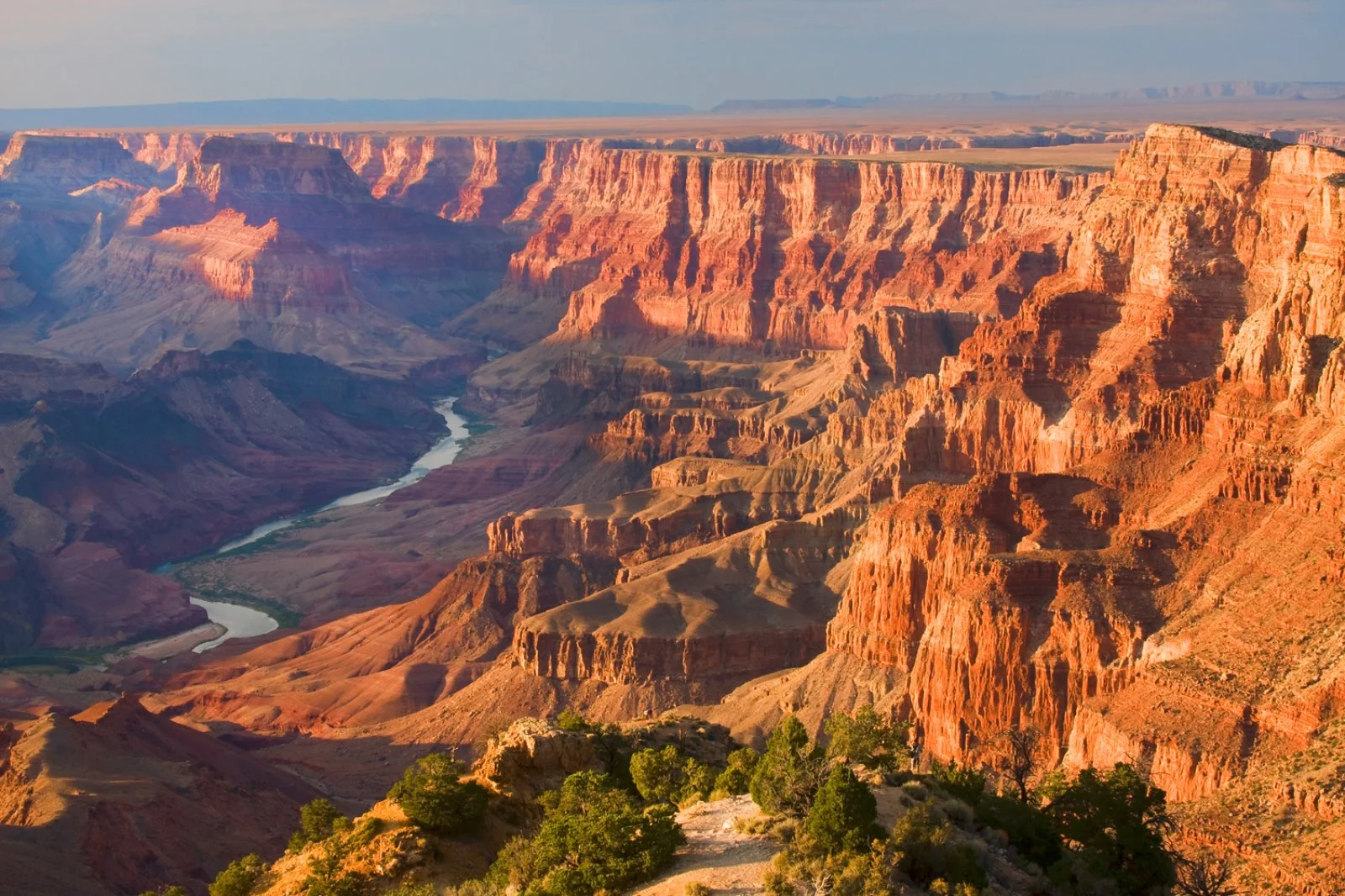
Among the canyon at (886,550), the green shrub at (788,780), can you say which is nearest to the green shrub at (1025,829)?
the green shrub at (788,780)

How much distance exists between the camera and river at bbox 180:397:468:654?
128 m

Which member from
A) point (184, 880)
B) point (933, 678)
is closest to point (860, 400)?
point (933, 678)

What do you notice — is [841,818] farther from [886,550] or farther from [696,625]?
[696,625]

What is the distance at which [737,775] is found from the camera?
51.8 m

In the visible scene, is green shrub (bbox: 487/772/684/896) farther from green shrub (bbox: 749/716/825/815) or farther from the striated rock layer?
the striated rock layer

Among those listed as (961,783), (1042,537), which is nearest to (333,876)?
(961,783)

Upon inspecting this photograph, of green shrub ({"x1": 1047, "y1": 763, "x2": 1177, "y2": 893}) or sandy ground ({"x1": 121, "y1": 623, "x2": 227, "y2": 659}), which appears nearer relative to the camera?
green shrub ({"x1": 1047, "y1": 763, "x2": 1177, "y2": 893})

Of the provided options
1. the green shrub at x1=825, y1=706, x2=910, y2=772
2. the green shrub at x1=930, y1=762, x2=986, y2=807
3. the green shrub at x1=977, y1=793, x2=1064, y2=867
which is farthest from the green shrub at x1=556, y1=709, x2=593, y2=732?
the green shrub at x1=977, y1=793, x2=1064, y2=867

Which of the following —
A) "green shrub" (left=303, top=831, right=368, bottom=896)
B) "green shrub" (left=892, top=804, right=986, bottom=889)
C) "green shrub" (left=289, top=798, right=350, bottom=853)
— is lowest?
"green shrub" (left=289, top=798, right=350, bottom=853)

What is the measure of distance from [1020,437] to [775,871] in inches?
2545

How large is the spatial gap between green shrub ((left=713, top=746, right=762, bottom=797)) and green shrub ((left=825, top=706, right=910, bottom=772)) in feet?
6.99

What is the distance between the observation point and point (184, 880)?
74.8m

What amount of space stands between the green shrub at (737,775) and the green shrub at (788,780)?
152cm

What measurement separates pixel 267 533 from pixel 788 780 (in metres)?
120
